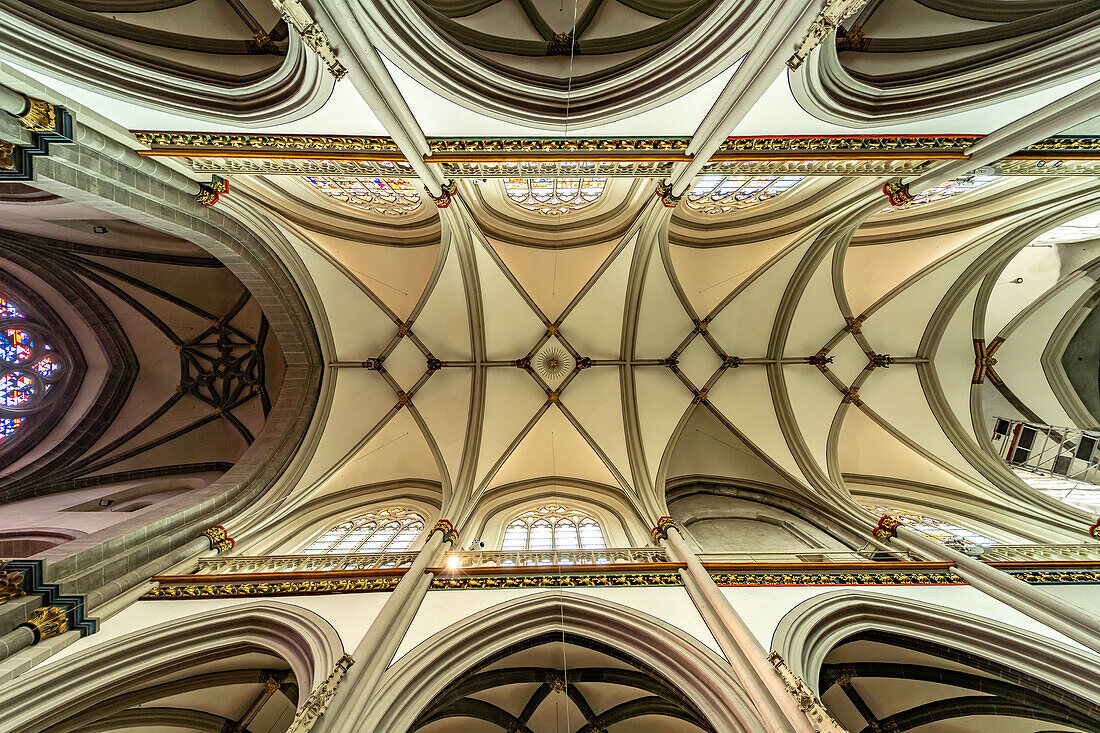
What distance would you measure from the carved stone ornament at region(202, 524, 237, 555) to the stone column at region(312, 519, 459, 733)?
3531 mm

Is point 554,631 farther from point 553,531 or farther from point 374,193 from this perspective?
point 374,193

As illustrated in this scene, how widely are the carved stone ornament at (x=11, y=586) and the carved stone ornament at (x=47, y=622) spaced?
0.29 metres

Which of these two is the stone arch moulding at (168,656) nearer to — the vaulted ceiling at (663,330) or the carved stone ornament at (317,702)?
the carved stone ornament at (317,702)

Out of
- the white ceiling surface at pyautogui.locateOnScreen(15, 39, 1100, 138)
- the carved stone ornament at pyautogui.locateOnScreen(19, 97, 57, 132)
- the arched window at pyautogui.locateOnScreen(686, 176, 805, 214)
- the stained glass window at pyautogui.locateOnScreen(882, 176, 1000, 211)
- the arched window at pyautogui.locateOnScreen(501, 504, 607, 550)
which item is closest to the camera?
the carved stone ornament at pyautogui.locateOnScreen(19, 97, 57, 132)

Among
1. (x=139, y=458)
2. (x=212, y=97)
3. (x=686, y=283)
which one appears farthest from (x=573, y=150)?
(x=139, y=458)

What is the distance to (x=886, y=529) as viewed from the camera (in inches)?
326

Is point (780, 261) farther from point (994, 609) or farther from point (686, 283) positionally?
point (994, 609)

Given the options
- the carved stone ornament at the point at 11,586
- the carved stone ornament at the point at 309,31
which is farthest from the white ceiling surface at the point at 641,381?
the carved stone ornament at the point at 309,31

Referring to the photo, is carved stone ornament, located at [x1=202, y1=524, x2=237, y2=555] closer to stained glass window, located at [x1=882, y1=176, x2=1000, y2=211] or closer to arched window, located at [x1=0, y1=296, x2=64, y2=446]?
arched window, located at [x1=0, y1=296, x2=64, y2=446]

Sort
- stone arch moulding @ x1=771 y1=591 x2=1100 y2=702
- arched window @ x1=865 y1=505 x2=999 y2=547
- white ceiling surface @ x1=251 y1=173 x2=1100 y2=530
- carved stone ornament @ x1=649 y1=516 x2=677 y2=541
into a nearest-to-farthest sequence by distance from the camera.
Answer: stone arch moulding @ x1=771 y1=591 x2=1100 y2=702
carved stone ornament @ x1=649 y1=516 x2=677 y2=541
arched window @ x1=865 y1=505 x2=999 y2=547
white ceiling surface @ x1=251 y1=173 x2=1100 y2=530

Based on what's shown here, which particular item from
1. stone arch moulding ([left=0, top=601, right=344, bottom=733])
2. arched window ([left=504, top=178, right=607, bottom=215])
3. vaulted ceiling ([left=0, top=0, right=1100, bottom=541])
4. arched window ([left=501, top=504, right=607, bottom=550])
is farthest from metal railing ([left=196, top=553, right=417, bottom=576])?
arched window ([left=504, top=178, right=607, bottom=215])

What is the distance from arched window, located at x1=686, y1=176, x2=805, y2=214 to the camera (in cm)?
984

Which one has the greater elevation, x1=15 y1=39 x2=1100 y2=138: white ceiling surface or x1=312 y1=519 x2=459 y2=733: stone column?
x1=15 y1=39 x2=1100 y2=138: white ceiling surface

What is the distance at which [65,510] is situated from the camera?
1070 cm
